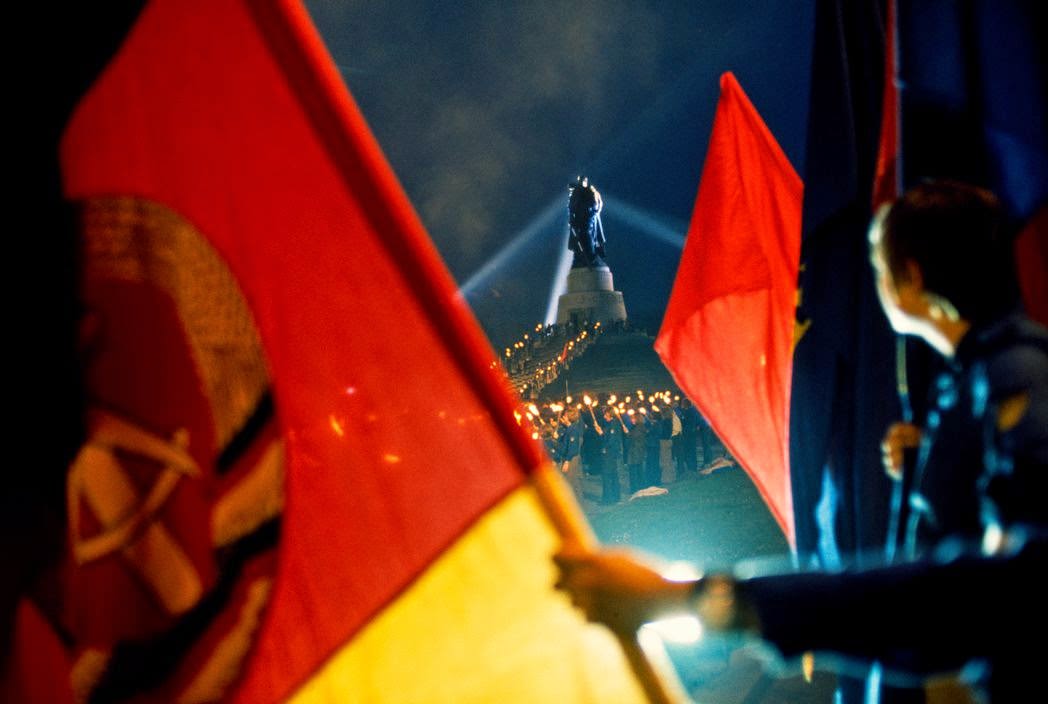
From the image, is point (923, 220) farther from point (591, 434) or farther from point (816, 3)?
point (591, 434)

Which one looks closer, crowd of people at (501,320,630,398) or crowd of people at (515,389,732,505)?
crowd of people at (515,389,732,505)

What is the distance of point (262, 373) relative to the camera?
1439 mm

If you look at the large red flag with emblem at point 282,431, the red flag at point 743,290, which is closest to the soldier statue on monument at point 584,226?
the red flag at point 743,290

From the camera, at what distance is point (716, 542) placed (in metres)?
8.51

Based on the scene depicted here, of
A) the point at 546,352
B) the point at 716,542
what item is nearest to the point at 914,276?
the point at 716,542

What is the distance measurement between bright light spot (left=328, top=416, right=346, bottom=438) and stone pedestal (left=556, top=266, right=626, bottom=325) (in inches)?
1234

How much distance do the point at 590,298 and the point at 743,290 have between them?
29.4 meters

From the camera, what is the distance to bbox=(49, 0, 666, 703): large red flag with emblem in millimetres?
1258

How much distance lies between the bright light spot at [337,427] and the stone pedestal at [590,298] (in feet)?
103

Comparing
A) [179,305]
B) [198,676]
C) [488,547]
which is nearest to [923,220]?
[488,547]

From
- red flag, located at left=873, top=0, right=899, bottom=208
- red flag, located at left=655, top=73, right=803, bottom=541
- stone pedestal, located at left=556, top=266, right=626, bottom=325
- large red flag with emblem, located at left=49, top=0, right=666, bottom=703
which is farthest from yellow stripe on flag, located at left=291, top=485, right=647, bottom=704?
stone pedestal, located at left=556, top=266, right=626, bottom=325

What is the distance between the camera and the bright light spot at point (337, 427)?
54.2 inches

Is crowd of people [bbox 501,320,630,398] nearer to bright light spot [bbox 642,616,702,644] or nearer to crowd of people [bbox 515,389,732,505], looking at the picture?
crowd of people [bbox 515,389,732,505]

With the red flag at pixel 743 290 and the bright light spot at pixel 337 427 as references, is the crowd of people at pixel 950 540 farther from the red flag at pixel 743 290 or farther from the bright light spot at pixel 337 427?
the red flag at pixel 743 290
